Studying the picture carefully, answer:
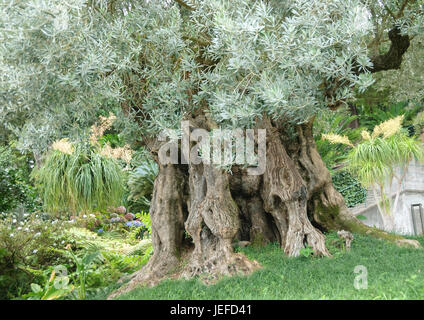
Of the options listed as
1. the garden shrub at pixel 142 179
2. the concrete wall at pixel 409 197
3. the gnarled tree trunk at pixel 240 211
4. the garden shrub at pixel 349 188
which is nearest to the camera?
the gnarled tree trunk at pixel 240 211

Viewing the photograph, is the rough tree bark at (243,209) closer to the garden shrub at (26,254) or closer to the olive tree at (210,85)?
the olive tree at (210,85)

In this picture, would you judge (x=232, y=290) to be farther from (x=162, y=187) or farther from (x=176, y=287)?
(x=162, y=187)

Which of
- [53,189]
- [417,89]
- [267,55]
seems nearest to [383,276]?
[267,55]

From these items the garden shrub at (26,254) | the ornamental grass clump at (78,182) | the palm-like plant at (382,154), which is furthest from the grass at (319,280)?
the ornamental grass clump at (78,182)

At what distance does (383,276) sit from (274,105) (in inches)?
99.4

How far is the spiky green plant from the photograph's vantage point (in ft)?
37.3

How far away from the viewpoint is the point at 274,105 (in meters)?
4.35

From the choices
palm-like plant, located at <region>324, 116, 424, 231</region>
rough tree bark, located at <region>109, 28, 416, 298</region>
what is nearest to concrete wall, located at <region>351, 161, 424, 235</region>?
palm-like plant, located at <region>324, 116, 424, 231</region>

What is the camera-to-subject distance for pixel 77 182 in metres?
11.3

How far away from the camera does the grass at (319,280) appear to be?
4344mm

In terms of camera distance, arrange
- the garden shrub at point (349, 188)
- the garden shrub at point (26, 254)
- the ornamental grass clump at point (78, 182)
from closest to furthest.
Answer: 1. the garden shrub at point (26, 254)
2. the ornamental grass clump at point (78, 182)
3. the garden shrub at point (349, 188)

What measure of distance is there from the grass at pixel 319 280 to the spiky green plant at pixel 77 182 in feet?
21.2

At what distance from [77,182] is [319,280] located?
8.30m

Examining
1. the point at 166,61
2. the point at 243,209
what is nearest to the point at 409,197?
the point at 243,209
